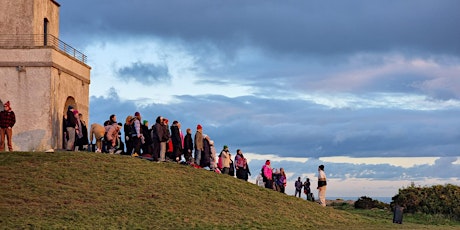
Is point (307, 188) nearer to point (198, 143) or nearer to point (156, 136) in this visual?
point (198, 143)

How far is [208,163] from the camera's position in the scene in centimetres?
3262

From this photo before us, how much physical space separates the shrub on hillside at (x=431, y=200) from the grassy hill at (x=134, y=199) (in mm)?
6660

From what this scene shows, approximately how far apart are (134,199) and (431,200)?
18.3 meters

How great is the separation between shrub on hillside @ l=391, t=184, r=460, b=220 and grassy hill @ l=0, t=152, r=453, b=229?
6660 millimetres

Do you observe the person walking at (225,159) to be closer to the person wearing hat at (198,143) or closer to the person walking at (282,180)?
the person wearing hat at (198,143)

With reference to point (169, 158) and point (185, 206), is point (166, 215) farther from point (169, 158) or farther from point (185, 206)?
point (169, 158)

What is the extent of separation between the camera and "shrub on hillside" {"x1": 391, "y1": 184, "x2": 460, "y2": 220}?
3619cm

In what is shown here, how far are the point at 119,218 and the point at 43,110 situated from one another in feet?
53.4

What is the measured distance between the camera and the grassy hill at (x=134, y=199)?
22844 mm

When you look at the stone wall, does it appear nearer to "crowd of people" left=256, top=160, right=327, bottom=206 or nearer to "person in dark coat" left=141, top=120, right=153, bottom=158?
"person in dark coat" left=141, top=120, right=153, bottom=158

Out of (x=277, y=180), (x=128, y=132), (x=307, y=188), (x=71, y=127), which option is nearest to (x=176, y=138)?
(x=128, y=132)

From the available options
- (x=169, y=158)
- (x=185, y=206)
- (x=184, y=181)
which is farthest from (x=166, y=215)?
(x=169, y=158)

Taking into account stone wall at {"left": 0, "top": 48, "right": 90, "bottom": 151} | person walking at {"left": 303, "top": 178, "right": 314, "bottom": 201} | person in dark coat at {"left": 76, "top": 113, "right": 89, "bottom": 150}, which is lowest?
person walking at {"left": 303, "top": 178, "right": 314, "bottom": 201}

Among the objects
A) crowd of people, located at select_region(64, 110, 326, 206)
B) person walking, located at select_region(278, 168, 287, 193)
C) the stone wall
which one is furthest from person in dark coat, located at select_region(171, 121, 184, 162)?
person walking, located at select_region(278, 168, 287, 193)
